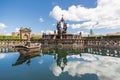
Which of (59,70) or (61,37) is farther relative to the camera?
(61,37)

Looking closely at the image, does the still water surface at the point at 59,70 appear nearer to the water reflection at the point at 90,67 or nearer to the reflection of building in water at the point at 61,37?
the water reflection at the point at 90,67

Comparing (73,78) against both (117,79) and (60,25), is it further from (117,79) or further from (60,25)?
(60,25)

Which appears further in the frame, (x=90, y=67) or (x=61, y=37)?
(x=61, y=37)

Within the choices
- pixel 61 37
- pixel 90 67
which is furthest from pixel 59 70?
pixel 61 37

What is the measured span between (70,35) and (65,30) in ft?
10.7

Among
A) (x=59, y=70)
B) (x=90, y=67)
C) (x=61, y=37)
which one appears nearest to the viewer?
(x=59, y=70)

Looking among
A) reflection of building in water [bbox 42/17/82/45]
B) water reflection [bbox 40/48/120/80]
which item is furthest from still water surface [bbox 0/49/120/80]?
reflection of building in water [bbox 42/17/82/45]

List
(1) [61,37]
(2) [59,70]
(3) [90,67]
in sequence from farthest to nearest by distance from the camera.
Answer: (1) [61,37], (3) [90,67], (2) [59,70]

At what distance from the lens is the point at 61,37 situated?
61500 mm

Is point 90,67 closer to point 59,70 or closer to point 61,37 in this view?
point 59,70

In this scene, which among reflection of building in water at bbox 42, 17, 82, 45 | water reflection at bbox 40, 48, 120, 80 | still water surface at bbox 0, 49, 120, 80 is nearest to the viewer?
still water surface at bbox 0, 49, 120, 80

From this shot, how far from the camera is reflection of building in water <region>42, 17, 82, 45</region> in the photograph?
5869cm

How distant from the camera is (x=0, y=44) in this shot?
52.9m

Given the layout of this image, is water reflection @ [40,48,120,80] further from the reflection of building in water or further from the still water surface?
the reflection of building in water
